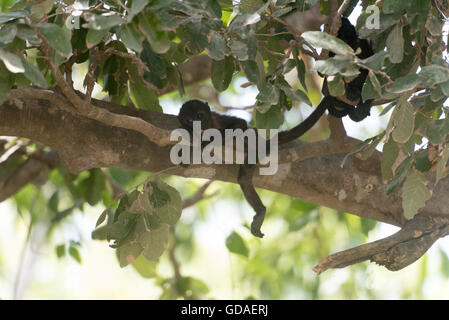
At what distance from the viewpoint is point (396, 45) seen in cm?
217

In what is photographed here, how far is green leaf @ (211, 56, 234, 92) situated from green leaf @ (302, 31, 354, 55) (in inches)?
23.4

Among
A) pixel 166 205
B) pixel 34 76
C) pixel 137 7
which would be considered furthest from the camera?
pixel 166 205

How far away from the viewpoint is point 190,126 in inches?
152

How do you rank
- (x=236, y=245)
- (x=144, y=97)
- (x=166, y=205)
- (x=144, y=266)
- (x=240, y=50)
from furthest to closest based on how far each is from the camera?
(x=236, y=245)
(x=144, y=266)
(x=144, y=97)
(x=166, y=205)
(x=240, y=50)

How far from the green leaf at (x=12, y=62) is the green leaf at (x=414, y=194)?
143 cm

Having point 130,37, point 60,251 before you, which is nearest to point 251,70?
point 130,37

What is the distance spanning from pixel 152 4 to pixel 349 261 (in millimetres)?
1342

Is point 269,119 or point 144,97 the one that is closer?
point 269,119

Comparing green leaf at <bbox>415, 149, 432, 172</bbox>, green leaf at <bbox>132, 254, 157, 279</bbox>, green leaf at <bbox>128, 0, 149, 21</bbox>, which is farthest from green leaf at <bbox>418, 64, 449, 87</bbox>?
green leaf at <bbox>132, 254, 157, 279</bbox>

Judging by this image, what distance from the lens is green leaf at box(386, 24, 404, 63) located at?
2.13 metres

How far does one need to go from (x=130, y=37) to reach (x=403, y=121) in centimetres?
94

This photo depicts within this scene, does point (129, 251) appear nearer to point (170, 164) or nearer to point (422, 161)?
point (170, 164)

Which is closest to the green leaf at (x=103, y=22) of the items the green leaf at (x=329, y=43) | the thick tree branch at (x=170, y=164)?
the green leaf at (x=329, y=43)

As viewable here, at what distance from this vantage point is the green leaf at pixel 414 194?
2.31 meters
